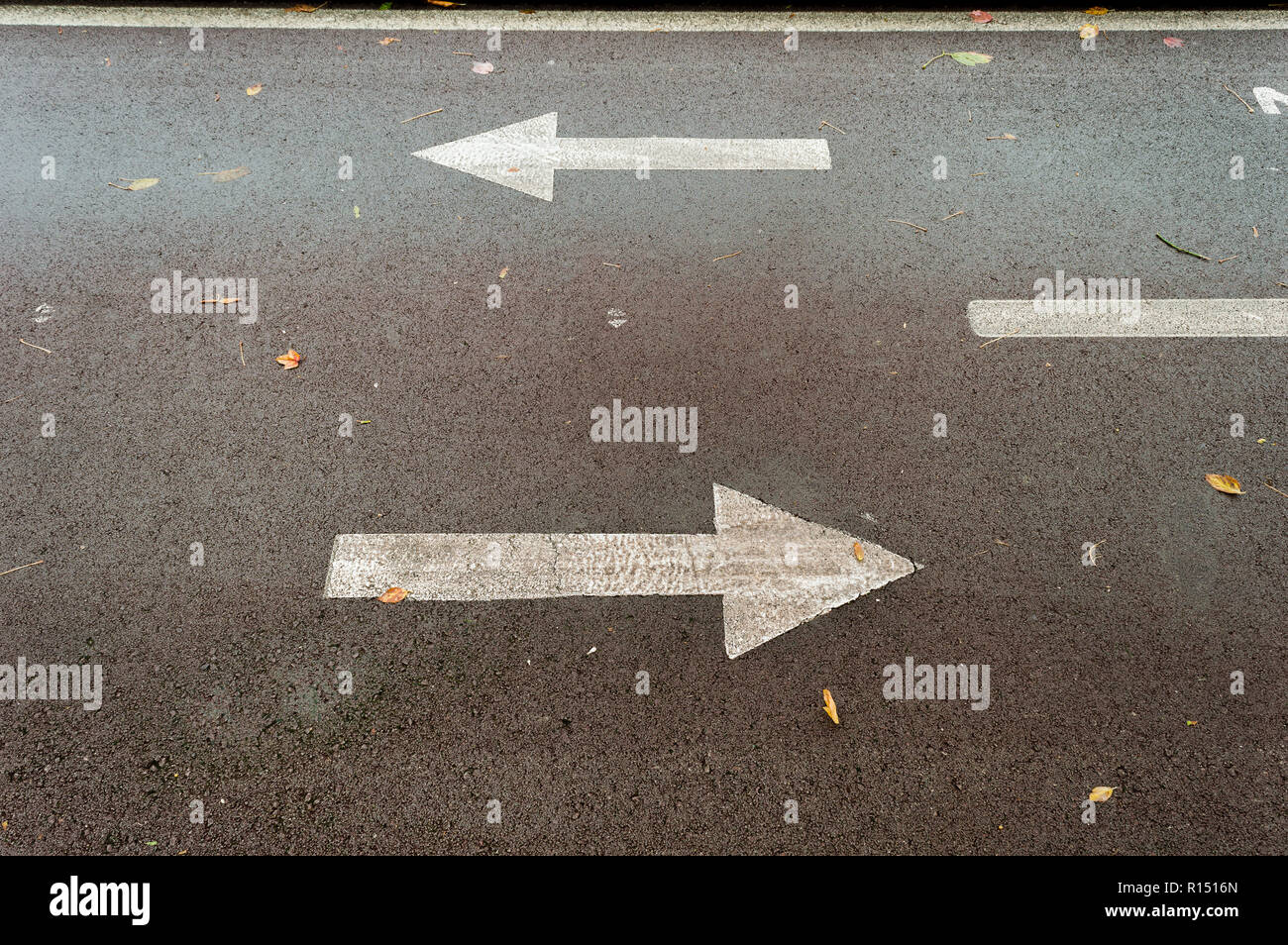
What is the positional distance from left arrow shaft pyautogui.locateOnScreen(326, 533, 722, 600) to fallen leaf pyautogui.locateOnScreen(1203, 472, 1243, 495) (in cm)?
220

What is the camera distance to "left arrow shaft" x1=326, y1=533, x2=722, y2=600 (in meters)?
3.38

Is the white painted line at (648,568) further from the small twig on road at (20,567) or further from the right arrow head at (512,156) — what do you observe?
the right arrow head at (512,156)

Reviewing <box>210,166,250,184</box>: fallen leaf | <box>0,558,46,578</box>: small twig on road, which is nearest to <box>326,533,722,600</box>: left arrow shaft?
<box>0,558,46,578</box>: small twig on road

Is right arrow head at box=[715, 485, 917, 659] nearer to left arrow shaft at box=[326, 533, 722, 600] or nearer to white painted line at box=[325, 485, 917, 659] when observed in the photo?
white painted line at box=[325, 485, 917, 659]

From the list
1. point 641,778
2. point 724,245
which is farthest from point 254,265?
point 641,778

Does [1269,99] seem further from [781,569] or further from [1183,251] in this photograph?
[781,569]

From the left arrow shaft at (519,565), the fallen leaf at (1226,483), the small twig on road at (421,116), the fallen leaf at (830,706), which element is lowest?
the fallen leaf at (830,706)

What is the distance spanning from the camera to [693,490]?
12.2ft

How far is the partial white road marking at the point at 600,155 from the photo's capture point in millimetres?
5242

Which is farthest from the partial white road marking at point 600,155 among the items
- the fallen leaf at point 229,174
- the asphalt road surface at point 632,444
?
the fallen leaf at point 229,174

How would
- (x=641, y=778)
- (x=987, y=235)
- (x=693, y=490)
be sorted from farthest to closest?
1. (x=987, y=235)
2. (x=693, y=490)
3. (x=641, y=778)

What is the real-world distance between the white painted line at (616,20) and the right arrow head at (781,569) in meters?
4.53

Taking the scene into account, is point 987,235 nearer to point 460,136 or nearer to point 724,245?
point 724,245

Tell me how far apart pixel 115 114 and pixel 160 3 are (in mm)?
1642
